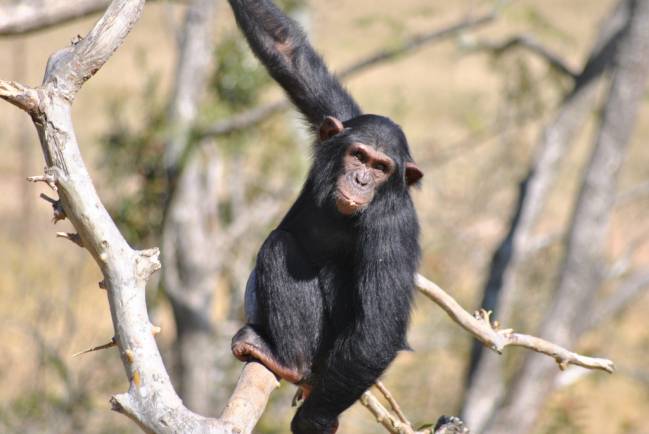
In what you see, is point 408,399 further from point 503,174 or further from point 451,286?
point 503,174

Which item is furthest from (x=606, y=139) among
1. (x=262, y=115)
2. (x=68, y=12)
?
(x=68, y=12)

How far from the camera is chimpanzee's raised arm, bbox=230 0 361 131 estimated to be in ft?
20.7

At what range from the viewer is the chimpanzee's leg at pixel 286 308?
5.66m

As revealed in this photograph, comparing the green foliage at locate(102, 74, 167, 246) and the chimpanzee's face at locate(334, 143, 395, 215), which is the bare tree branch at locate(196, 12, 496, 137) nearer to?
the green foliage at locate(102, 74, 167, 246)

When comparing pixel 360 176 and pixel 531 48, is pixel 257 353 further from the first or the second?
pixel 531 48

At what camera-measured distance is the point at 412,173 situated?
5.77 m

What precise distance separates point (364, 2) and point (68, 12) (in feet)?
26.1

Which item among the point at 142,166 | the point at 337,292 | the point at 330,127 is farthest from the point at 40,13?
the point at 142,166

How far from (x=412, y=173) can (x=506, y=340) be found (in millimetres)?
1172

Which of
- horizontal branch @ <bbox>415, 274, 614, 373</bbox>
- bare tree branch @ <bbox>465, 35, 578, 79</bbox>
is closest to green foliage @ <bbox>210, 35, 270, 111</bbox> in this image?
bare tree branch @ <bbox>465, 35, 578, 79</bbox>

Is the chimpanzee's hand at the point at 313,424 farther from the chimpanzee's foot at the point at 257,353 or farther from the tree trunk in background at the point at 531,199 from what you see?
the tree trunk in background at the point at 531,199

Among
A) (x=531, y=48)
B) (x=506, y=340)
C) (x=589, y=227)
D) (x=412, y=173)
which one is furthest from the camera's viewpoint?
(x=531, y=48)

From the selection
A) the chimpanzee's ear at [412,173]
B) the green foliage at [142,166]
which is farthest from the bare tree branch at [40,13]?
the green foliage at [142,166]

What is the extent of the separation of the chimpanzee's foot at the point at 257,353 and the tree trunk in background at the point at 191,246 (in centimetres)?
720
